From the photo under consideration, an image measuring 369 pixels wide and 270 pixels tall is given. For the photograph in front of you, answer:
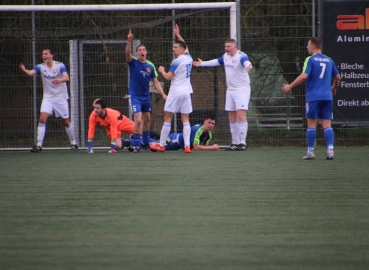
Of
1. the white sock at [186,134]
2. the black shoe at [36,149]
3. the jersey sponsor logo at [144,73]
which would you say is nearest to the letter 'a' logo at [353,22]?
the white sock at [186,134]

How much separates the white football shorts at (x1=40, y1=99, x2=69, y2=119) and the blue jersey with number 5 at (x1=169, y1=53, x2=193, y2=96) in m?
2.36

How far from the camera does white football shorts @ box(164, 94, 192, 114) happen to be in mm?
12242

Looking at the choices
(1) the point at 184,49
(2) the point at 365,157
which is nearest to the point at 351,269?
(2) the point at 365,157

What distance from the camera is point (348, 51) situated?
45.0 feet

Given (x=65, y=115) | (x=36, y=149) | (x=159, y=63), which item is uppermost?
(x=159, y=63)

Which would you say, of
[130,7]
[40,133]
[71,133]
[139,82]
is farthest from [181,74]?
[40,133]

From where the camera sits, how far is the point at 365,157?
35.3 ft

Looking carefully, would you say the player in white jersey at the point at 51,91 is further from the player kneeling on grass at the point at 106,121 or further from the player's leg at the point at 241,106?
the player's leg at the point at 241,106

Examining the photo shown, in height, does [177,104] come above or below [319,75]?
below

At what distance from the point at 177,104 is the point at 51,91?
2.67 meters

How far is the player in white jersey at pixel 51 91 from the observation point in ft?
42.9

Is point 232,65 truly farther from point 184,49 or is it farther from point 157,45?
point 157,45

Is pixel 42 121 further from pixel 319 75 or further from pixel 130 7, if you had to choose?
pixel 319 75

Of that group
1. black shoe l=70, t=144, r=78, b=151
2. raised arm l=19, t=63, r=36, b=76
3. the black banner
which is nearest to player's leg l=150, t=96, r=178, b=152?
black shoe l=70, t=144, r=78, b=151
